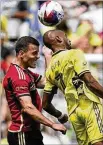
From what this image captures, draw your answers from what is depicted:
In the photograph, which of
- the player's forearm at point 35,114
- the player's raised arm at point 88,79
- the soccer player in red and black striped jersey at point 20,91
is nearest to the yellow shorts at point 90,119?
the player's raised arm at point 88,79

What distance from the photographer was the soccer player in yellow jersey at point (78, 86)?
7367 millimetres

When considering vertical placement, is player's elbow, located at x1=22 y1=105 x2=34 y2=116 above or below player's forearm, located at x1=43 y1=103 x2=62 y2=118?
above

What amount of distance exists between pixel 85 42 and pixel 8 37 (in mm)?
1761

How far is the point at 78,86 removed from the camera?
7551mm

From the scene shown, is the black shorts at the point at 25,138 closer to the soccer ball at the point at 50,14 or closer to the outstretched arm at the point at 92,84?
the outstretched arm at the point at 92,84

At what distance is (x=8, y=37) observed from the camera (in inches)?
547

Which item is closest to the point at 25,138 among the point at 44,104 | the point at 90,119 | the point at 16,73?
the point at 44,104

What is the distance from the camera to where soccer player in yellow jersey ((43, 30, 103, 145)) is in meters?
7.37

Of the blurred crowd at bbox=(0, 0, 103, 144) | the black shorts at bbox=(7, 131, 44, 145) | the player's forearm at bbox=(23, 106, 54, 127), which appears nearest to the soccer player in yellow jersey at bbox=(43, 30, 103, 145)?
the player's forearm at bbox=(23, 106, 54, 127)

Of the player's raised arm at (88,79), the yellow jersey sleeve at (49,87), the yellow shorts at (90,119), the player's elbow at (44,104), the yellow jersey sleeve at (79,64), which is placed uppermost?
the yellow jersey sleeve at (79,64)

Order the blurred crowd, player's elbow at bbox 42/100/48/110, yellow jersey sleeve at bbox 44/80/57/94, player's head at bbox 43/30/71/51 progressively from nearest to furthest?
player's head at bbox 43/30/71/51 < yellow jersey sleeve at bbox 44/80/57/94 < player's elbow at bbox 42/100/48/110 < the blurred crowd

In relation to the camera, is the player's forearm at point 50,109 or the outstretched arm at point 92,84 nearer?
the outstretched arm at point 92,84

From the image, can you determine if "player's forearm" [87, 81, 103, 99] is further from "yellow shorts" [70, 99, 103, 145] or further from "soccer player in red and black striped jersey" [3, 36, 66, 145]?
"soccer player in red and black striped jersey" [3, 36, 66, 145]

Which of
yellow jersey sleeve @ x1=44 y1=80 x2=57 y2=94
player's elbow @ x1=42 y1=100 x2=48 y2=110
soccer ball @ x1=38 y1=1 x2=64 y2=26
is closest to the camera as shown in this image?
yellow jersey sleeve @ x1=44 y1=80 x2=57 y2=94
